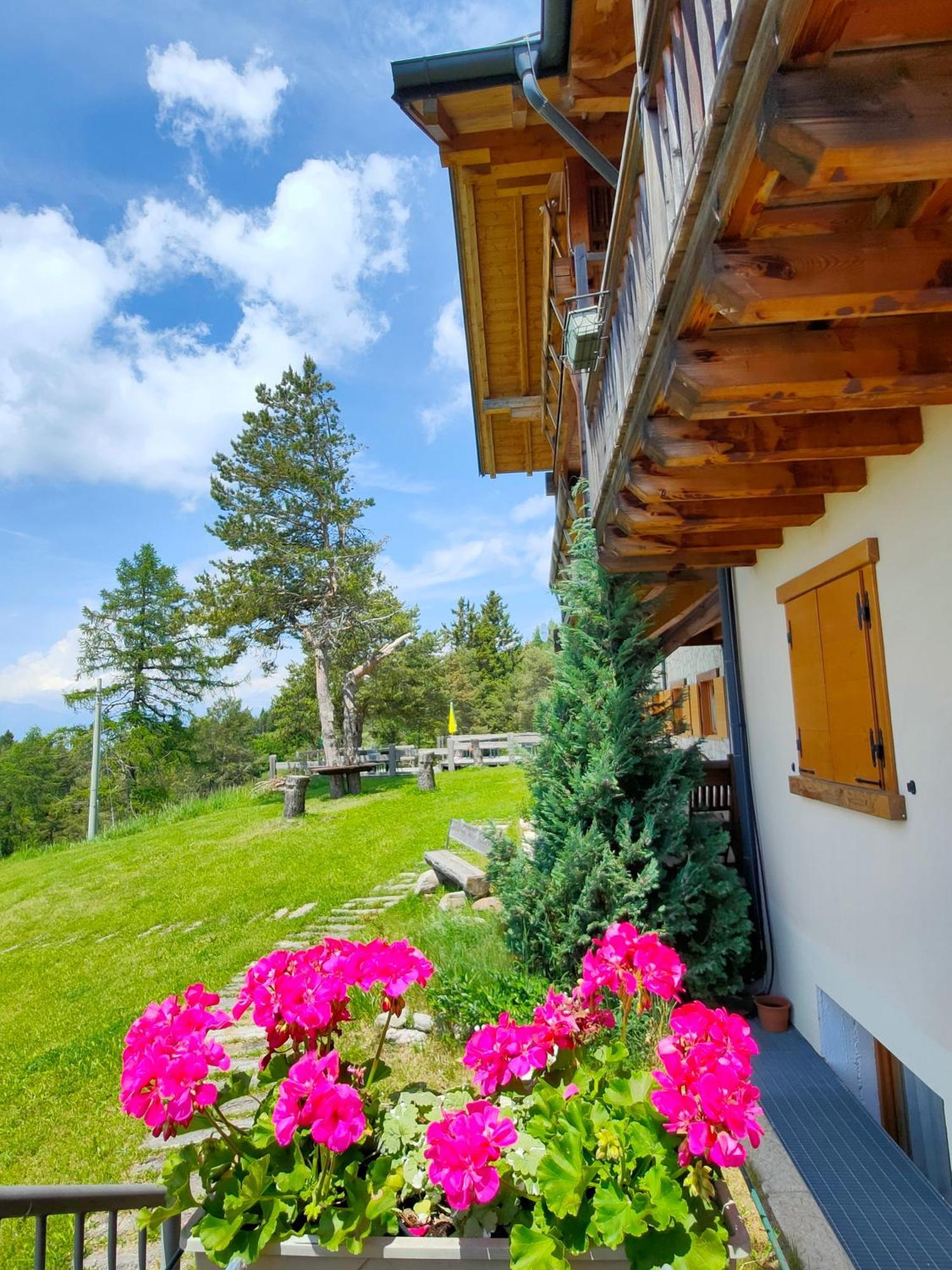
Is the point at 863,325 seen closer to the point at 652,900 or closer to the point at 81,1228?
the point at 81,1228

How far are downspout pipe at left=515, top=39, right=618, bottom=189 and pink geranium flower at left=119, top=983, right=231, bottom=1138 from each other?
4461 millimetres

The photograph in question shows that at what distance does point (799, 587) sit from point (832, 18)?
361 centimetres

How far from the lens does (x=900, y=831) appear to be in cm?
354

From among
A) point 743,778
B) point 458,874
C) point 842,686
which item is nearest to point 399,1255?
point 842,686

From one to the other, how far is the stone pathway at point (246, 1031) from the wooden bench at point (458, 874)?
508 millimetres

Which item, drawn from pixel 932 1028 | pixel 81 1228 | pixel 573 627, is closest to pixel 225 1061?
pixel 81 1228

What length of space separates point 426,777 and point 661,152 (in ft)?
52.6

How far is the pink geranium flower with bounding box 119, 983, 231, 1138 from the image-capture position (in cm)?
168

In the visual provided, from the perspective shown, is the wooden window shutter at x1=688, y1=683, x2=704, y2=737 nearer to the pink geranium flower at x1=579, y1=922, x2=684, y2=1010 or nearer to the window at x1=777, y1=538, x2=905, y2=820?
the window at x1=777, y1=538, x2=905, y2=820

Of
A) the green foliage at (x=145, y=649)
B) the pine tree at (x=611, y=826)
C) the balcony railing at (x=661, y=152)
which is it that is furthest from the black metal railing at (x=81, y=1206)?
the green foliage at (x=145, y=649)

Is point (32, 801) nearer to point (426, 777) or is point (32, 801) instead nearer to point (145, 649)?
point (145, 649)

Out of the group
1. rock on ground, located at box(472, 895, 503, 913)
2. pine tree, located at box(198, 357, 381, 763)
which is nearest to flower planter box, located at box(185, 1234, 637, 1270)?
rock on ground, located at box(472, 895, 503, 913)

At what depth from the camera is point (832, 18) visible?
4.23ft

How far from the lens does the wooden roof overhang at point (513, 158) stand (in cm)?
454
